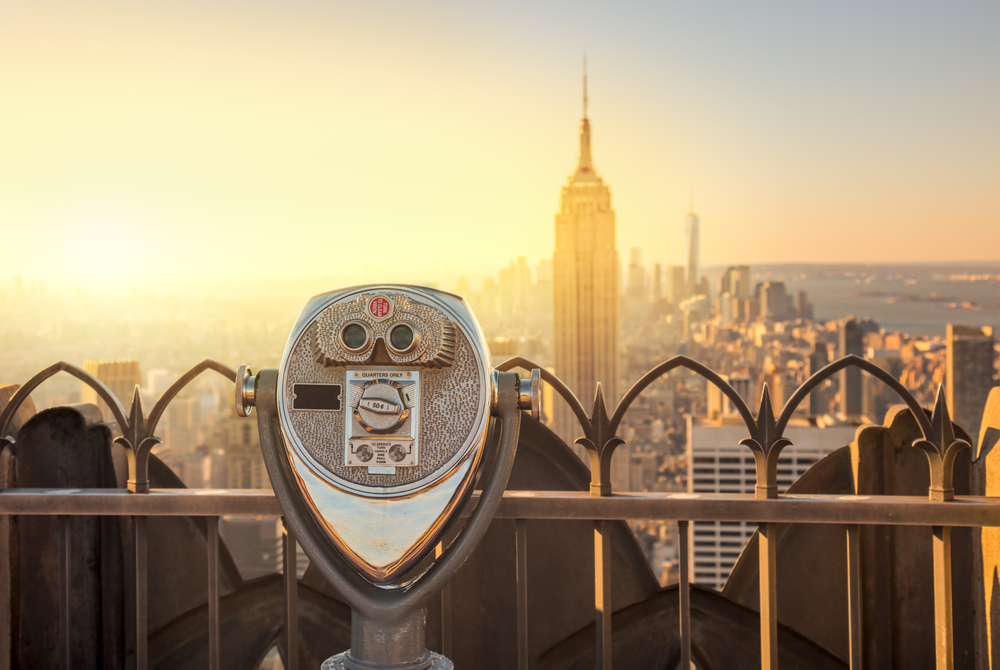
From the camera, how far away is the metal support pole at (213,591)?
241 centimetres

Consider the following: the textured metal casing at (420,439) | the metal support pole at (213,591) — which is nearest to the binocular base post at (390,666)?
the textured metal casing at (420,439)

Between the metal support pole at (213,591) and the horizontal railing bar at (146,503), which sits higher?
the horizontal railing bar at (146,503)

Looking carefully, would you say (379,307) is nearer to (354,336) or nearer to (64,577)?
(354,336)

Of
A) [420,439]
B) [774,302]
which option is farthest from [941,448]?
[774,302]

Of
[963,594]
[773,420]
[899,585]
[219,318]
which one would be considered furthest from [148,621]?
[219,318]

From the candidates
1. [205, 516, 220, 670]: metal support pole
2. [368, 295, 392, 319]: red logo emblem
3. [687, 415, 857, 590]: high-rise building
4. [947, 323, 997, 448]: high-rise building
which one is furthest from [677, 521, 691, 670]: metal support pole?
[687, 415, 857, 590]: high-rise building

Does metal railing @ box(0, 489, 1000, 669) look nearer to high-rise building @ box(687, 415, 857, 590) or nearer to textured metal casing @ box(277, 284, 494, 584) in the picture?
textured metal casing @ box(277, 284, 494, 584)

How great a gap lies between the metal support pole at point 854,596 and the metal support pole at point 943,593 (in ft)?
0.70

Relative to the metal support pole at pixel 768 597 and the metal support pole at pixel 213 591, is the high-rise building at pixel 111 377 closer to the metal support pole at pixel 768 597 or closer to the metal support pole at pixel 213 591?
the metal support pole at pixel 213 591

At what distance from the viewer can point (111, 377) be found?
3994mm

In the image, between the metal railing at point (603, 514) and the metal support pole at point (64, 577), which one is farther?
the metal support pole at point (64, 577)

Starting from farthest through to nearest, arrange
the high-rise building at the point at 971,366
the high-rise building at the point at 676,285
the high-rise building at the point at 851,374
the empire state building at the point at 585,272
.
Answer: the empire state building at the point at 585,272 → the high-rise building at the point at 676,285 → the high-rise building at the point at 851,374 → the high-rise building at the point at 971,366

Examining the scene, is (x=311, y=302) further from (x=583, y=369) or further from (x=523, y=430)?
(x=583, y=369)

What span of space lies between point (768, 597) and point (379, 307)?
1451 millimetres
